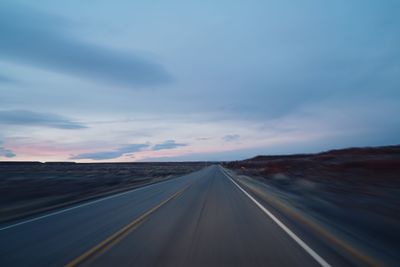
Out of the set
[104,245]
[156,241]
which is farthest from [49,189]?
[156,241]

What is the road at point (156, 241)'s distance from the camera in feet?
22.9

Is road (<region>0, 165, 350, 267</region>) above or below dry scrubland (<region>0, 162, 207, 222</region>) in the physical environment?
below

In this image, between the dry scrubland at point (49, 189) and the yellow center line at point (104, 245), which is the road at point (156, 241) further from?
the dry scrubland at point (49, 189)

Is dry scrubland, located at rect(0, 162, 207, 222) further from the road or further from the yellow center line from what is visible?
the yellow center line

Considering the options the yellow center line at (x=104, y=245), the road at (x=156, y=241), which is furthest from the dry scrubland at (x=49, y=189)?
the yellow center line at (x=104, y=245)

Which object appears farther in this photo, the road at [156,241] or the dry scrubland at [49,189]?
the dry scrubland at [49,189]

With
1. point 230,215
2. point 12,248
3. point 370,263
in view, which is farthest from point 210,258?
point 230,215

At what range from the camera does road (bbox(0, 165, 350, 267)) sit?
6.99 metres

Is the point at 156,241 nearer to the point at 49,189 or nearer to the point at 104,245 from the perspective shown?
the point at 104,245

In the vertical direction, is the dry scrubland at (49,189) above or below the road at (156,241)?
above

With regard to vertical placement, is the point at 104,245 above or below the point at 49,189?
below

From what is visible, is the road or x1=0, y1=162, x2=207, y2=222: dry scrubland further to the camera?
x1=0, y1=162, x2=207, y2=222: dry scrubland

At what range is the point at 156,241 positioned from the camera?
8766 mm

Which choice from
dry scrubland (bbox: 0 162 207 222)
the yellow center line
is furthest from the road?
dry scrubland (bbox: 0 162 207 222)
